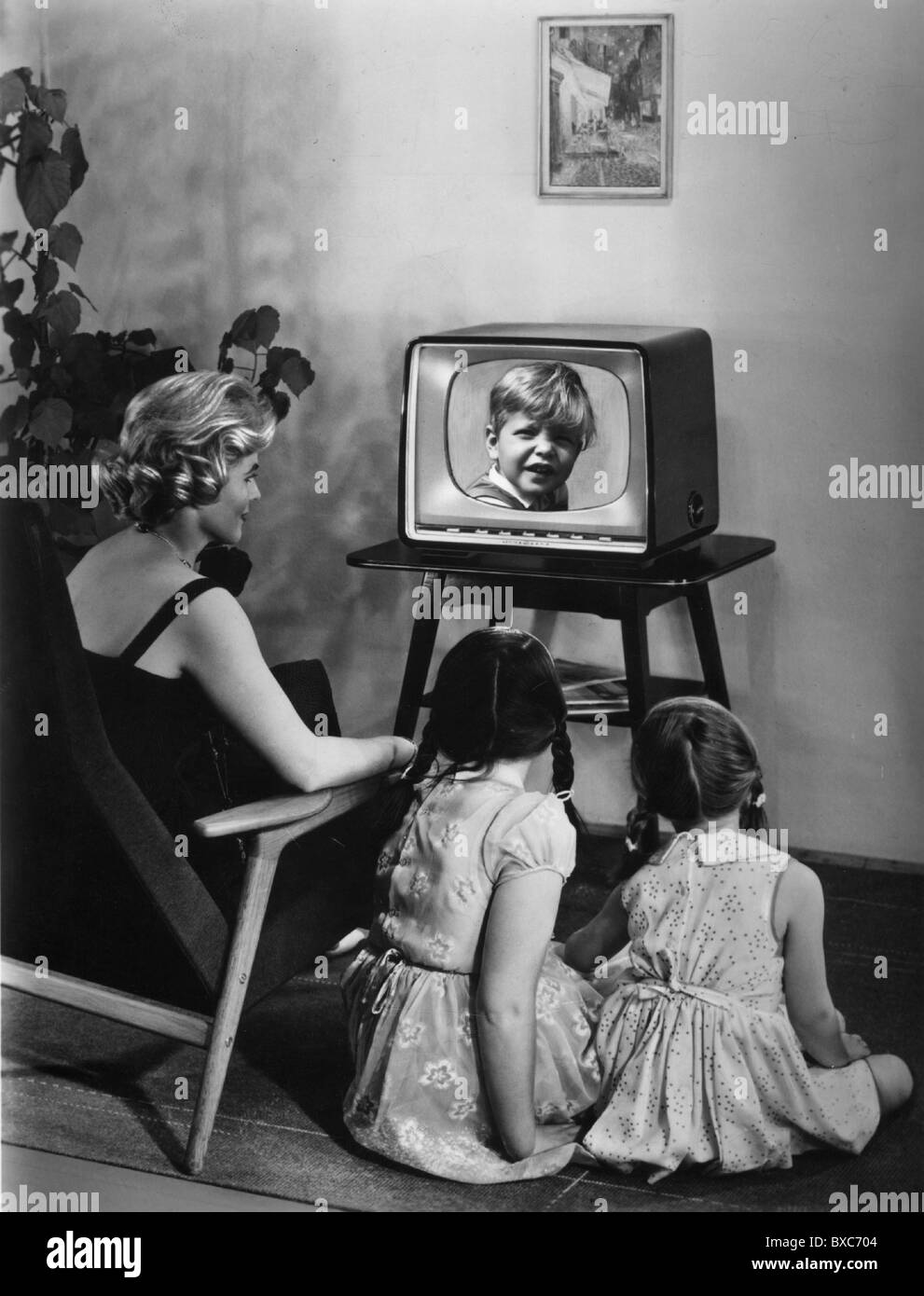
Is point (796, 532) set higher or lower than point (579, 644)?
higher

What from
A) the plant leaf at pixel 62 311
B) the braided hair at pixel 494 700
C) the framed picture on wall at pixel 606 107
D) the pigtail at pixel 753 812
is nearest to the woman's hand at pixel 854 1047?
the pigtail at pixel 753 812

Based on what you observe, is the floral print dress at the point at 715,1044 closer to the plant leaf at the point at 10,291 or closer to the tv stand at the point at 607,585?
the tv stand at the point at 607,585

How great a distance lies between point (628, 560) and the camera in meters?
2.43

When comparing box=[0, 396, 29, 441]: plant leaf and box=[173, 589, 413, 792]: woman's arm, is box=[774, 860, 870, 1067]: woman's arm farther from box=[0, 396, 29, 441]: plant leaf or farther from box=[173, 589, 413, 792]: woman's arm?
box=[0, 396, 29, 441]: plant leaf

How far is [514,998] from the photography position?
6.36 feet

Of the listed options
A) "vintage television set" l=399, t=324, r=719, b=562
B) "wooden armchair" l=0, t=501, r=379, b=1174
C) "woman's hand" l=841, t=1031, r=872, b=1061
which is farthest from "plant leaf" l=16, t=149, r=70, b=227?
"woman's hand" l=841, t=1031, r=872, b=1061

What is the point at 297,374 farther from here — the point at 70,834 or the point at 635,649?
the point at 70,834

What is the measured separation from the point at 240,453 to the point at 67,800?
51cm

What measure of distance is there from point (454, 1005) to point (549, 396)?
0.94 m

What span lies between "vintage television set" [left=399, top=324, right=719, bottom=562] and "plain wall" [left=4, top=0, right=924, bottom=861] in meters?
0.15

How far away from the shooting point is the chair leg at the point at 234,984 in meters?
1.98

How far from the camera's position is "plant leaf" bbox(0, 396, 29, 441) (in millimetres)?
2793

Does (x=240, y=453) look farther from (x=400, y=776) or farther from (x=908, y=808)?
(x=908, y=808)
